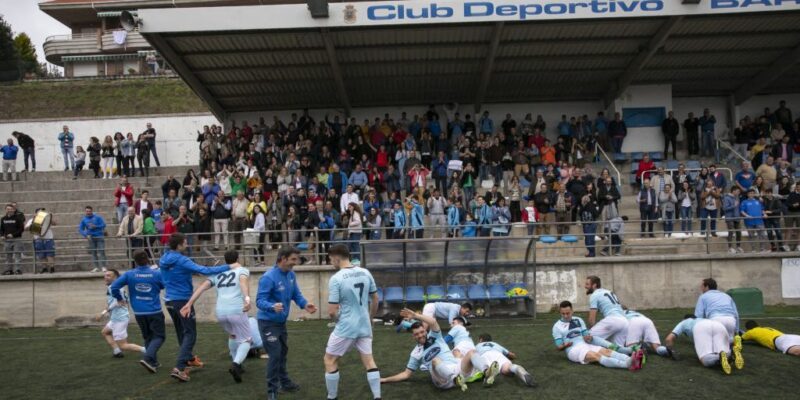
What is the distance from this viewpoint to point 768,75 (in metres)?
26.3

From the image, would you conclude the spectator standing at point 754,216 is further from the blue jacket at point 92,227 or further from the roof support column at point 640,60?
the blue jacket at point 92,227

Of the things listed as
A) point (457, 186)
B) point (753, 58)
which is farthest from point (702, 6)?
point (457, 186)

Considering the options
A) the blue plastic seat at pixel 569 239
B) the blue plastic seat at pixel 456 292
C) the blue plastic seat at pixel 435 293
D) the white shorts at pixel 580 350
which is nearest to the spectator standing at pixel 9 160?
the blue plastic seat at pixel 435 293

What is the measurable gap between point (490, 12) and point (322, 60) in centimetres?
579

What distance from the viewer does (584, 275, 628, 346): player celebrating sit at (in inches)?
472

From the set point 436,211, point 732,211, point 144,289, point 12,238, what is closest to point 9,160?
point 12,238

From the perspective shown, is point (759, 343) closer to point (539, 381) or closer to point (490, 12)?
point (539, 381)

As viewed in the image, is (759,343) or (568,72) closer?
(759,343)

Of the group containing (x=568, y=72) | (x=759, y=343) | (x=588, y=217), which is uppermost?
(x=568, y=72)

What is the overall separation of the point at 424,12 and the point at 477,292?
9073 millimetres

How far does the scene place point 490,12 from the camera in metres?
21.6

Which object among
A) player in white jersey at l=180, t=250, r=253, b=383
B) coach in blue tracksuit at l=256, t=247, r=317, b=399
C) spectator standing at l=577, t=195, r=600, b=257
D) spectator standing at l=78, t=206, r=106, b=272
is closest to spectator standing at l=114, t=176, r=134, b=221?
spectator standing at l=78, t=206, r=106, b=272

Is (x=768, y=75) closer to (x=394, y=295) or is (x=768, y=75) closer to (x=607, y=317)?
(x=394, y=295)

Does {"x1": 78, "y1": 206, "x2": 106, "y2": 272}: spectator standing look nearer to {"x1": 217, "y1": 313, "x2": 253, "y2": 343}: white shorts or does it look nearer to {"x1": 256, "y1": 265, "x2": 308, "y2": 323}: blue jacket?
{"x1": 217, "y1": 313, "x2": 253, "y2": 343}: white shorts
